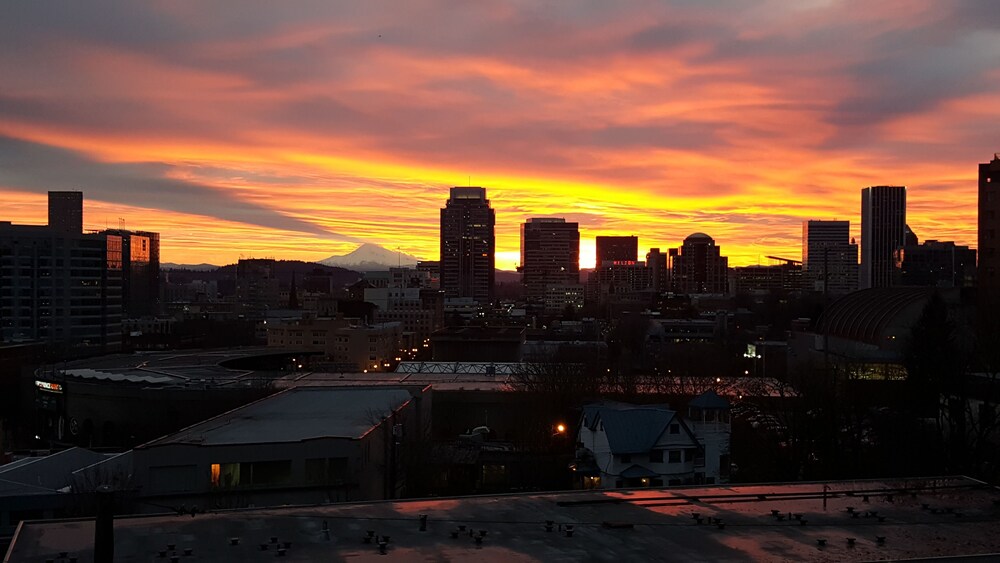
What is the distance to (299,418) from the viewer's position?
22516mm

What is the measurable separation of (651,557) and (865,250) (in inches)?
6943

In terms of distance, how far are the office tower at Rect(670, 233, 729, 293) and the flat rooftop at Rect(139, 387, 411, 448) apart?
162524 mm

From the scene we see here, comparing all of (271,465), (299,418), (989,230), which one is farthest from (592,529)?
(989,230)

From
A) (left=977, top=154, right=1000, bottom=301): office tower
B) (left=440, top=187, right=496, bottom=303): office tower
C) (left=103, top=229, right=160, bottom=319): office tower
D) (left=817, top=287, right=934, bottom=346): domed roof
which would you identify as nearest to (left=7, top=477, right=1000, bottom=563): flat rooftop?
(left=817, top=287, right=934, bottom=346): domed roof

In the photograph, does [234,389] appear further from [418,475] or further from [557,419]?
[418,475]

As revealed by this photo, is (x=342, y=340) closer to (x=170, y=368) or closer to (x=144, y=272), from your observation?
(x=170, y=368)

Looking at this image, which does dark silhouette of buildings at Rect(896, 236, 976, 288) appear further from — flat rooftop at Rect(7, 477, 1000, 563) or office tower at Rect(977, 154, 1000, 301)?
flat rooftop at Rect(7, 477, 1000, 563)

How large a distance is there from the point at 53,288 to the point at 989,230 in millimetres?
63587

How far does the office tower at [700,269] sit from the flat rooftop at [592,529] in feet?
579

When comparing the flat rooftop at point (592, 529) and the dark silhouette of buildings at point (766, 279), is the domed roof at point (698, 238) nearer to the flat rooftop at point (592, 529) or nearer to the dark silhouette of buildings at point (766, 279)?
the dark silhouette of buildings at point (766, 279)

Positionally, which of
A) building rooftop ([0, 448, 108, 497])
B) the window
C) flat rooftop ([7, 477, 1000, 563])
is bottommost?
building rooftop ([0, 448, 108, 497])

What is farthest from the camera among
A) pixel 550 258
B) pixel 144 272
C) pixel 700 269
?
pixel 550 258

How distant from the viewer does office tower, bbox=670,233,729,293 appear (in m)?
186

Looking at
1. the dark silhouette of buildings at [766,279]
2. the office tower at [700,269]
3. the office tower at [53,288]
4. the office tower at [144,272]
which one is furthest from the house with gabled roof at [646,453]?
the office tower at [700,269]
